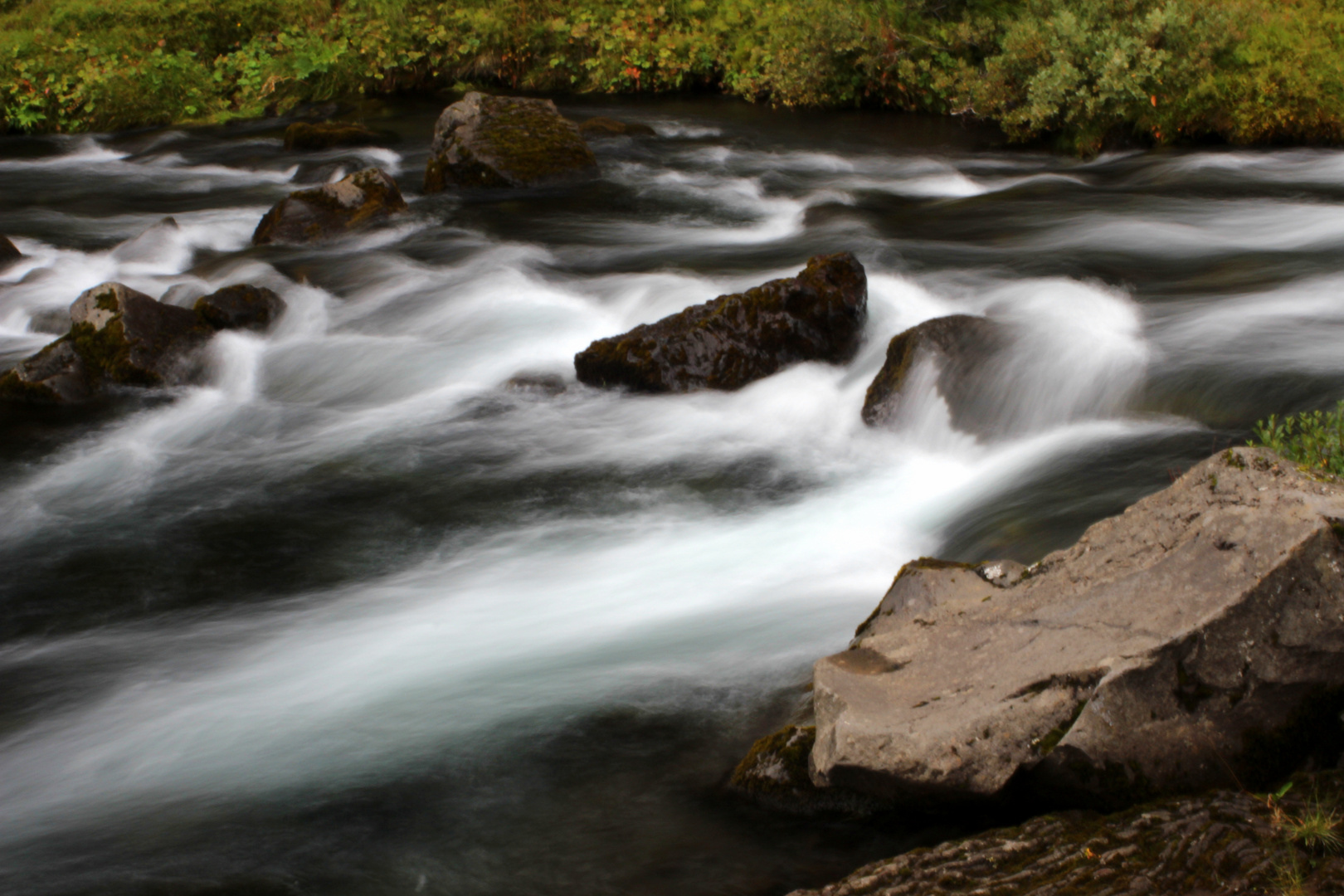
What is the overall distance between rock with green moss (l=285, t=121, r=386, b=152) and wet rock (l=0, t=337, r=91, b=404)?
8569mm

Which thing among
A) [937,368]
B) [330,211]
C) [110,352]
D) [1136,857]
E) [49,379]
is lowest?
[1136,857]

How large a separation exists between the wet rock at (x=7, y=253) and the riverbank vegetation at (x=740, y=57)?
8.00 m

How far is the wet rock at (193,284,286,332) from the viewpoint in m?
9.29

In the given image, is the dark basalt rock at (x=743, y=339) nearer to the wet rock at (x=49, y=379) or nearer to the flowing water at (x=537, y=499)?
the flowing water at (x=537, y=499)

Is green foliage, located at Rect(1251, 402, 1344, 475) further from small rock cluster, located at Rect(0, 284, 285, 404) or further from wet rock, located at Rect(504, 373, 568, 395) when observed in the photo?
small rock cluster, located at Rect(0, 284, 285, 404)

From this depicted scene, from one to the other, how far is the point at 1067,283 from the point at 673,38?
38.5 ft

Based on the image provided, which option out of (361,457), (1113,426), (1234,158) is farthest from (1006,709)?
(1234,158)

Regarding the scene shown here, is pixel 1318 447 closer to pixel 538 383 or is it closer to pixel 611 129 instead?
pixel 538 383

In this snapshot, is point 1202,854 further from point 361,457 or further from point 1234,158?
point 1234,158

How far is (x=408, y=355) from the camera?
9.20 m

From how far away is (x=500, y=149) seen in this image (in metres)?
13.1

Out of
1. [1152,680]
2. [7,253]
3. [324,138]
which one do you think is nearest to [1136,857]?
[1152,680]

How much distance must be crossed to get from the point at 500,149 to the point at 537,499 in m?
7.45

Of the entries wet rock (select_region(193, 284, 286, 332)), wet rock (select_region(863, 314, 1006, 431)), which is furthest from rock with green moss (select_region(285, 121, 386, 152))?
wet rock (select_region(863, 314, 1006, 431))
